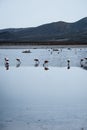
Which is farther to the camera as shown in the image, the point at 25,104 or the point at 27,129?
the point at 25,104

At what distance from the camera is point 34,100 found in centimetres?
305

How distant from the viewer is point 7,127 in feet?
7.17

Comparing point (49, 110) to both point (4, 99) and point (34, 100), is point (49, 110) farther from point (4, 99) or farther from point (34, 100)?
point (4, 99)

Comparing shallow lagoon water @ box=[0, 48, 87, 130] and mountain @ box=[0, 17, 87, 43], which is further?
mountain @ box=[0, 17, 87, 43]

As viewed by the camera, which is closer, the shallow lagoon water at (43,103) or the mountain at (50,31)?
the shallow lagoon water at (43,103)

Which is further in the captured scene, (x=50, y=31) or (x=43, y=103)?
(x=50, y=31)

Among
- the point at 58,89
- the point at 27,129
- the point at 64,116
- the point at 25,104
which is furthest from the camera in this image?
the point at 58,89

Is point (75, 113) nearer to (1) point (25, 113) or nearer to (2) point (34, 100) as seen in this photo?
(1) point (25, 113)

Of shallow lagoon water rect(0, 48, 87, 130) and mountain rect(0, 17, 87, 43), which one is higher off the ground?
mountain rect(0, 17, 87, 43)

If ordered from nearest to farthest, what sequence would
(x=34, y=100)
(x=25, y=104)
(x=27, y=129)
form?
1. (x=27, y=129)
2. (x=25, y=104)
3. (x=34, y=100)

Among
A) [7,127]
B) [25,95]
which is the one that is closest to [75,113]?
[7,127]

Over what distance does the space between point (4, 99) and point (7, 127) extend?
0.96m

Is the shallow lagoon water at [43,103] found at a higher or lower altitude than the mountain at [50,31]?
lower

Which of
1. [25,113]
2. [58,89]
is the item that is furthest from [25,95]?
[25,113]
